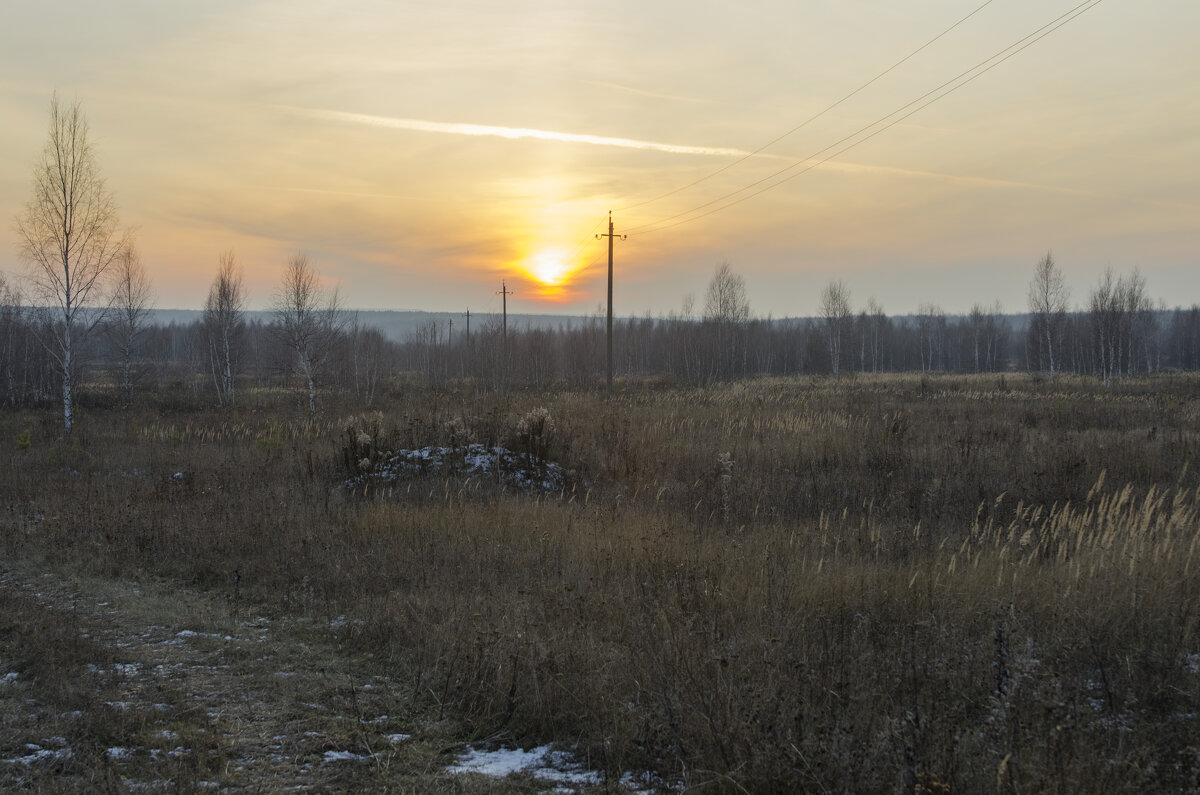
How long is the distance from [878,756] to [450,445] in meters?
10.2

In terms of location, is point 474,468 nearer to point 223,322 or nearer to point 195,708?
point 195,708

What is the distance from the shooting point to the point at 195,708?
4.24 metres

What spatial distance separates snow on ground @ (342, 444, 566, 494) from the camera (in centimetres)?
1120

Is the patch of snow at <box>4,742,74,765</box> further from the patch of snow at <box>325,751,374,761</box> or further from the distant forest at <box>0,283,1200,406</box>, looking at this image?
the distant forest at <box>0,283,1200,406</box>

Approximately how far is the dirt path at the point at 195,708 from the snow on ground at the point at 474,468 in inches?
201

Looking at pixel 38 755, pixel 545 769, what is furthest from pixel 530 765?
pixel 38 755

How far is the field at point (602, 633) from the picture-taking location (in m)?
3.39

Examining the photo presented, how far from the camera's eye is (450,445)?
40.8ft

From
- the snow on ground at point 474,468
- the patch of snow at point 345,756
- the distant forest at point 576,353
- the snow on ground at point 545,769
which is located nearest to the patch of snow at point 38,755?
the patch of snow at point 345,756

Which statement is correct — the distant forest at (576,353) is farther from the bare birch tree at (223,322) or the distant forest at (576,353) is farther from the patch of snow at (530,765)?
the patch of snow at (530,765)

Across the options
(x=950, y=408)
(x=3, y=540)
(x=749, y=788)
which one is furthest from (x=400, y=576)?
(x=950, y=408)

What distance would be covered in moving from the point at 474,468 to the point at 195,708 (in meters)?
7.30

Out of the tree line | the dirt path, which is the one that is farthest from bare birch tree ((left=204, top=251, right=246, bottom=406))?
the dirt path

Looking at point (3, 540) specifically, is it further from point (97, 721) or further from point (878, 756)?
point (878, 756)
